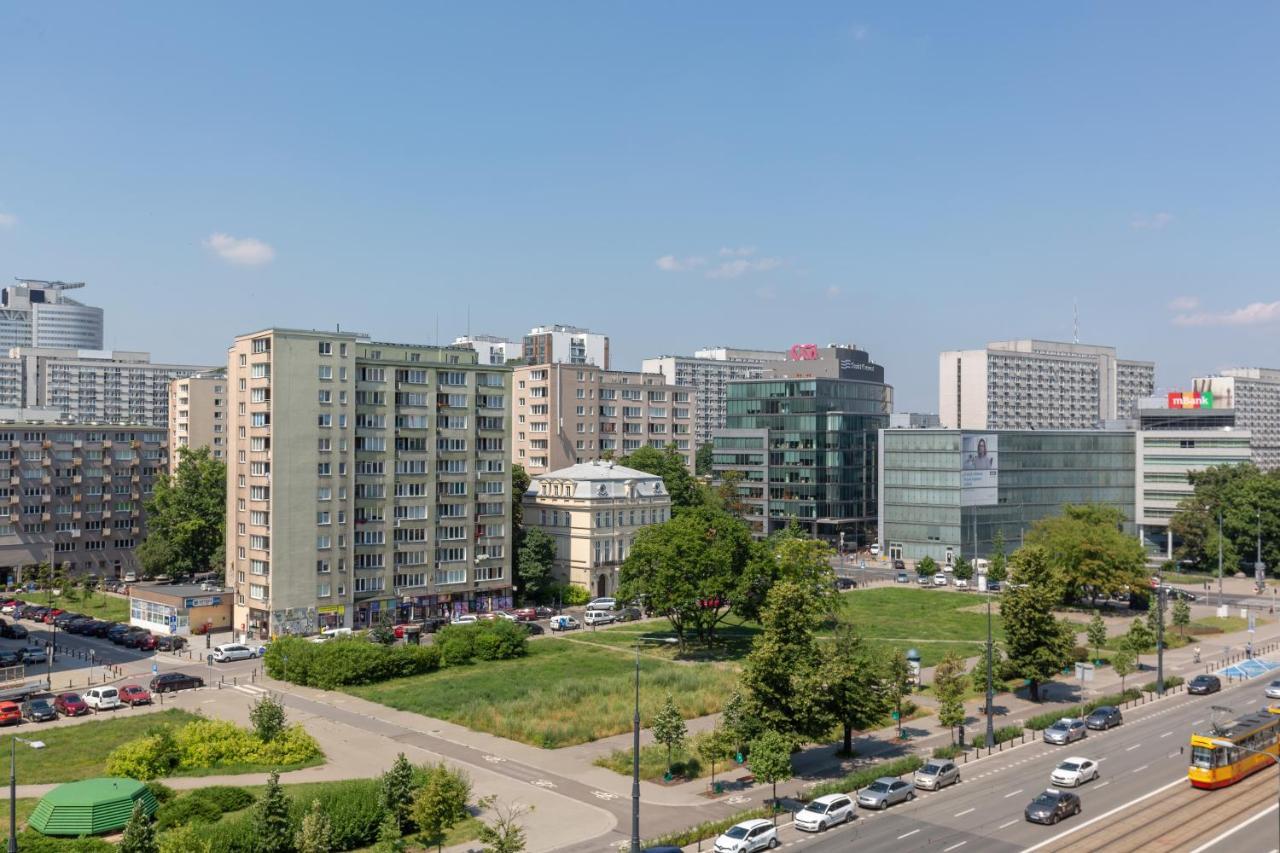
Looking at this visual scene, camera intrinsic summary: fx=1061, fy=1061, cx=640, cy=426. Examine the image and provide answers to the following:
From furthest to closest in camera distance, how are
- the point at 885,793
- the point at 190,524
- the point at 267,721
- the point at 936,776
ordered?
the point at 190,524, the point at 267,721, the point at 936,776, the point at 885,793

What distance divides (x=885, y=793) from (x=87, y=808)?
3544 cm

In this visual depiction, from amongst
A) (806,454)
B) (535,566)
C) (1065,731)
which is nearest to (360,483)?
(535,566)

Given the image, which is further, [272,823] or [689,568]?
[689,568]

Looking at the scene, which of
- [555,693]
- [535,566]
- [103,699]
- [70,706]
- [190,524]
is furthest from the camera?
[190,524]

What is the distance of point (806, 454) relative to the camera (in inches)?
6649

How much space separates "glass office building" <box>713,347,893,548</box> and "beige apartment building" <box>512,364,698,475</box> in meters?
13.9

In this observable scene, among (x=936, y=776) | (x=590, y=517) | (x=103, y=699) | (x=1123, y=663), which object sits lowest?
(x=103, y=699)

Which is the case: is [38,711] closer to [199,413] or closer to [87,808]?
[87,808]

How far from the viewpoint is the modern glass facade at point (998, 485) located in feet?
486

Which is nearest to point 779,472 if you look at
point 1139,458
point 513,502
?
point 1139,458

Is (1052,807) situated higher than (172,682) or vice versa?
(1052,807)

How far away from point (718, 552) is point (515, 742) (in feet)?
96.8

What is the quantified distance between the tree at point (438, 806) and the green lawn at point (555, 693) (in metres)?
17.2

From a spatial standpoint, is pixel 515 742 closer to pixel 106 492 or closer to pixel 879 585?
pixel 879 585
